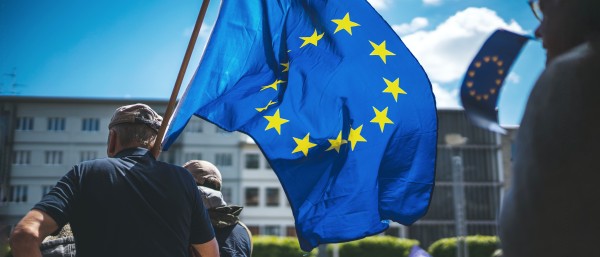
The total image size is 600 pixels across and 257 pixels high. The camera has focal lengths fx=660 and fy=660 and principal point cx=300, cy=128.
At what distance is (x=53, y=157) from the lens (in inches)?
2480

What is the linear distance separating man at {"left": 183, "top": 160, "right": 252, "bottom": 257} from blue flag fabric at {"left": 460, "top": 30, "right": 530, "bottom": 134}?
2.40 metres

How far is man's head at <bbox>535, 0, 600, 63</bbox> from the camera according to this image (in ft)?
3.17

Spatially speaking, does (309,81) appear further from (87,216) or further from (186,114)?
(87,216)

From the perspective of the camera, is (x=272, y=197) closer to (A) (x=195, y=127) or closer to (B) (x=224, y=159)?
(B) (x=224, y=159)

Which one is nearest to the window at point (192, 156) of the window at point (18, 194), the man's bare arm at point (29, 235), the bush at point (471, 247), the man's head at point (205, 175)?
the window at point (18, 194)

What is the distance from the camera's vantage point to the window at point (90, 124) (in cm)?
6412

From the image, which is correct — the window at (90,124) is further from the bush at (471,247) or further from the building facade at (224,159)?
the bush at (471,247)

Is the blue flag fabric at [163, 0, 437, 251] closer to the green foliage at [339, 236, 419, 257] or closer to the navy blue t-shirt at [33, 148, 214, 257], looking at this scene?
the navy blue t-shirt at [33, 148, 214, 257]

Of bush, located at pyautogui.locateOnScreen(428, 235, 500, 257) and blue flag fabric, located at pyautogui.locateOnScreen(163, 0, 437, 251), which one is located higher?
blue flag fabric, located at pyautogui.locateOnScreen(163, 0, 437, 251)

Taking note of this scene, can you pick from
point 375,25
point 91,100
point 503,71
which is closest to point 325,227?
point 375,25

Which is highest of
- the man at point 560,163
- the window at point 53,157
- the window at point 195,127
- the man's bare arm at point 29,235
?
A: the window at point 195,127

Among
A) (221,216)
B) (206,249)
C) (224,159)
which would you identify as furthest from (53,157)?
(206,249)

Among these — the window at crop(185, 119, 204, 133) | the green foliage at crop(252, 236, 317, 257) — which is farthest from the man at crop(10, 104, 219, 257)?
the window at crop(185, 119, 204, 133)

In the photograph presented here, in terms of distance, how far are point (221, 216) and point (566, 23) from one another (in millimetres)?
2532
